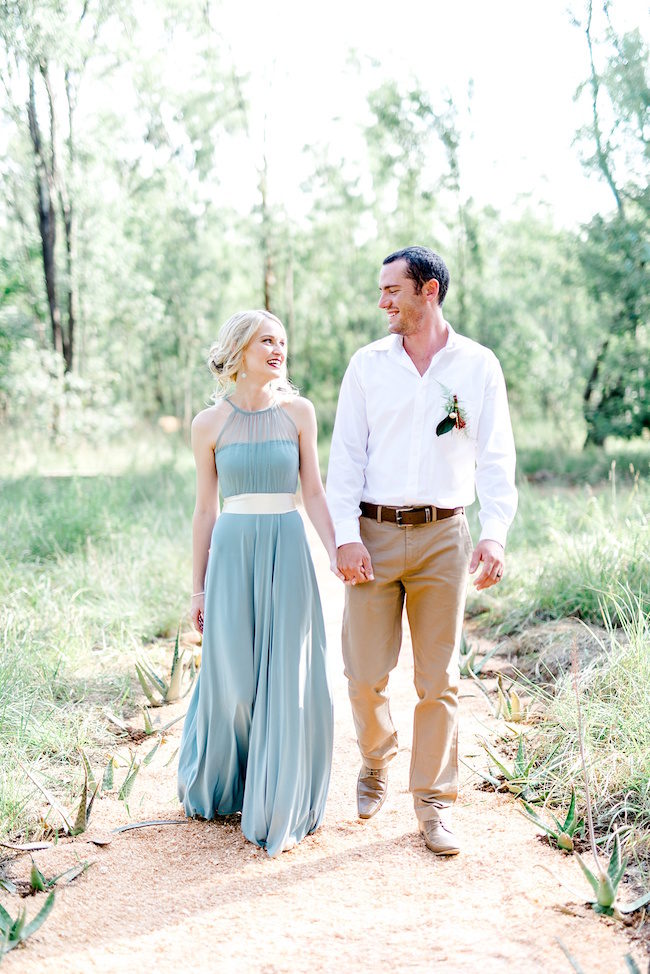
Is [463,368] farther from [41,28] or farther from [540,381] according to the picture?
[540,381]

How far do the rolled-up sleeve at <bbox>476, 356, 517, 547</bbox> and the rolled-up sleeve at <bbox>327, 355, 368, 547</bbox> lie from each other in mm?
489

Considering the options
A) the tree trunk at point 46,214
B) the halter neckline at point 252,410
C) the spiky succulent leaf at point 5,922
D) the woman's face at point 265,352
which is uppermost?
the tree trunk at point 46,214

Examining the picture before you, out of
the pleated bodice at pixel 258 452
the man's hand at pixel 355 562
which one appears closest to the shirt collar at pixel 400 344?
the pleated bodice at pixel 258 452

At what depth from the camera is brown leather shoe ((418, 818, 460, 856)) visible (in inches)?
137

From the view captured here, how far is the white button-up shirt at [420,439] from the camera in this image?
3.57 m

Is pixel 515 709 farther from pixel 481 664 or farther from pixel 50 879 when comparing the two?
pixel 50 879

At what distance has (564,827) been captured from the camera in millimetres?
3561

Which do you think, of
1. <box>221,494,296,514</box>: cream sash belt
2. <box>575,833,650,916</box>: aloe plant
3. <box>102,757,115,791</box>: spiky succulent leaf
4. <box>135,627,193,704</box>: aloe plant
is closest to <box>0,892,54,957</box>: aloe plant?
<box>102,757,115,791</box>: spiky succulent leaf

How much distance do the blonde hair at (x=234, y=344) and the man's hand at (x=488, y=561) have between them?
3.64 feet

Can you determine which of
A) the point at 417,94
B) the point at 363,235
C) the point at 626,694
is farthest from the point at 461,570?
the point at 363,235

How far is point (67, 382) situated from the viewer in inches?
733

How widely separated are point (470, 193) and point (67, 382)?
1021 cm

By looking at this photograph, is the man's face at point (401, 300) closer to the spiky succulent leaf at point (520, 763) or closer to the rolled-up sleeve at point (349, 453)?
the rolled-up sleeve at point (349, 453)

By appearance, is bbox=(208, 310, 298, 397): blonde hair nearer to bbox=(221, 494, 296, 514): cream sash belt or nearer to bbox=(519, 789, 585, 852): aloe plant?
bbox=(221, 494, 296, 514): cream sash belt
